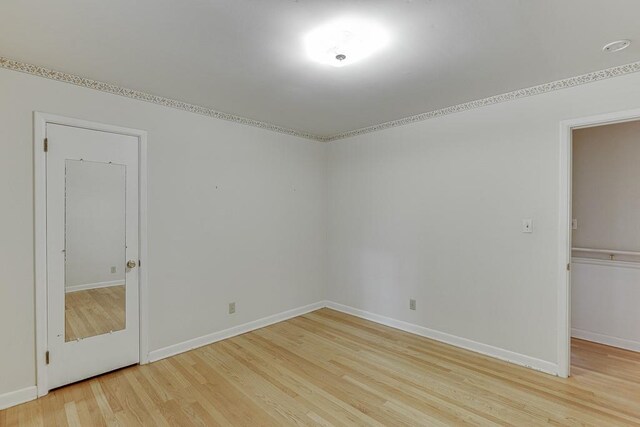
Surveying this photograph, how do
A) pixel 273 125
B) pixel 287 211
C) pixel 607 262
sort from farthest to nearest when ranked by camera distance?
pixel 287 211 → pixel 273 125 → pixel 607 262

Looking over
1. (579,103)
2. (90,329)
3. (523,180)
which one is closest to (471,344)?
(523,180)

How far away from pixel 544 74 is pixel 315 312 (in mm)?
3598

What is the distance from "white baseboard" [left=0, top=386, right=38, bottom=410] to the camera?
2240mm

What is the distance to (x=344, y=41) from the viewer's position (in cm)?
194

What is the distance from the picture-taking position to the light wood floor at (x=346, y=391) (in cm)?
216

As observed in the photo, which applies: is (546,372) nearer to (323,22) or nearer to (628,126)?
(628,126)

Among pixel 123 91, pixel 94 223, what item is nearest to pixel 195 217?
pixel 94 223

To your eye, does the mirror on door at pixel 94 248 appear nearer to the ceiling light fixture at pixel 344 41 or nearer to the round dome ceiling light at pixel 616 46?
the ceiling light fixture at pixel 344 41

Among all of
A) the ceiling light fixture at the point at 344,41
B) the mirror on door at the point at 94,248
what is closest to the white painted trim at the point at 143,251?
the mirror on door at the point at 94,248

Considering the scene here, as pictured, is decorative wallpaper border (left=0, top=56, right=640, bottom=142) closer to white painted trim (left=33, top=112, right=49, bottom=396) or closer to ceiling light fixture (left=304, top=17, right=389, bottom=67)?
white painted trim (left=33, top=112, right=49, bottom=396)

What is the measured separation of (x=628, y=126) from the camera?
3.25m

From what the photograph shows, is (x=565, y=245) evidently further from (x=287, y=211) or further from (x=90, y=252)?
(x=90, y=252)

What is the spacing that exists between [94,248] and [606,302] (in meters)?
4.97

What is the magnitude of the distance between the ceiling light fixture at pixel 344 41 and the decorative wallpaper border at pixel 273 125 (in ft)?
5.07
